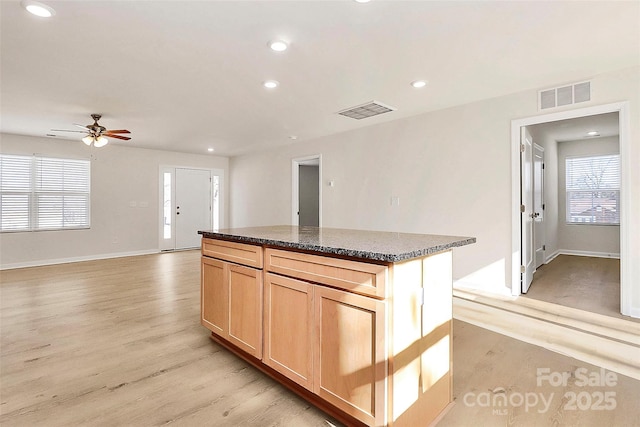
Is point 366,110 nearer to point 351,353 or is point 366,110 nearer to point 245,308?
point 245,308

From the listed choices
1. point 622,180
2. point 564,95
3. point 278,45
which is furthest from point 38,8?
point 622,180

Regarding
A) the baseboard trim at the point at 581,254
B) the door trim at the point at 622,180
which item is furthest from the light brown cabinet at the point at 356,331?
the baseboard trim at the point at 581,254

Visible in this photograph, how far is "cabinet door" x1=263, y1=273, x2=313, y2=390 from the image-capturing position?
1693 millimetres

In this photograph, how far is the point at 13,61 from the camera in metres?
2.80

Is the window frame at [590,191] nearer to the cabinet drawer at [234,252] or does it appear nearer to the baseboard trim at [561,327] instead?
the baseboard trim at [561,327]

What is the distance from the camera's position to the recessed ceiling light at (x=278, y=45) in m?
2.50

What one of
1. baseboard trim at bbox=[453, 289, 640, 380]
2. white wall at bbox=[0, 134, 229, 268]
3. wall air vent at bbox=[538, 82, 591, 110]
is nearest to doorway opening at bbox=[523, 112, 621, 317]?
wall air vent at bbox=[538, 82, 591, 110]

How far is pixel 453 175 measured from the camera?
167 inches

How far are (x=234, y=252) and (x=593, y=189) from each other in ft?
25.0

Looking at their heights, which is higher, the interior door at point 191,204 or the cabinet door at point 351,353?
the interior door at point 191,204

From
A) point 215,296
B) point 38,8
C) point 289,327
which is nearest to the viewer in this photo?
point 289,327

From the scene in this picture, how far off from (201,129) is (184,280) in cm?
254

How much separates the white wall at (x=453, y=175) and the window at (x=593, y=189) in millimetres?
4280

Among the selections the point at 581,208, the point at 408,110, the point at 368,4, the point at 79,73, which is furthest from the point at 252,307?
the point at 581,208
